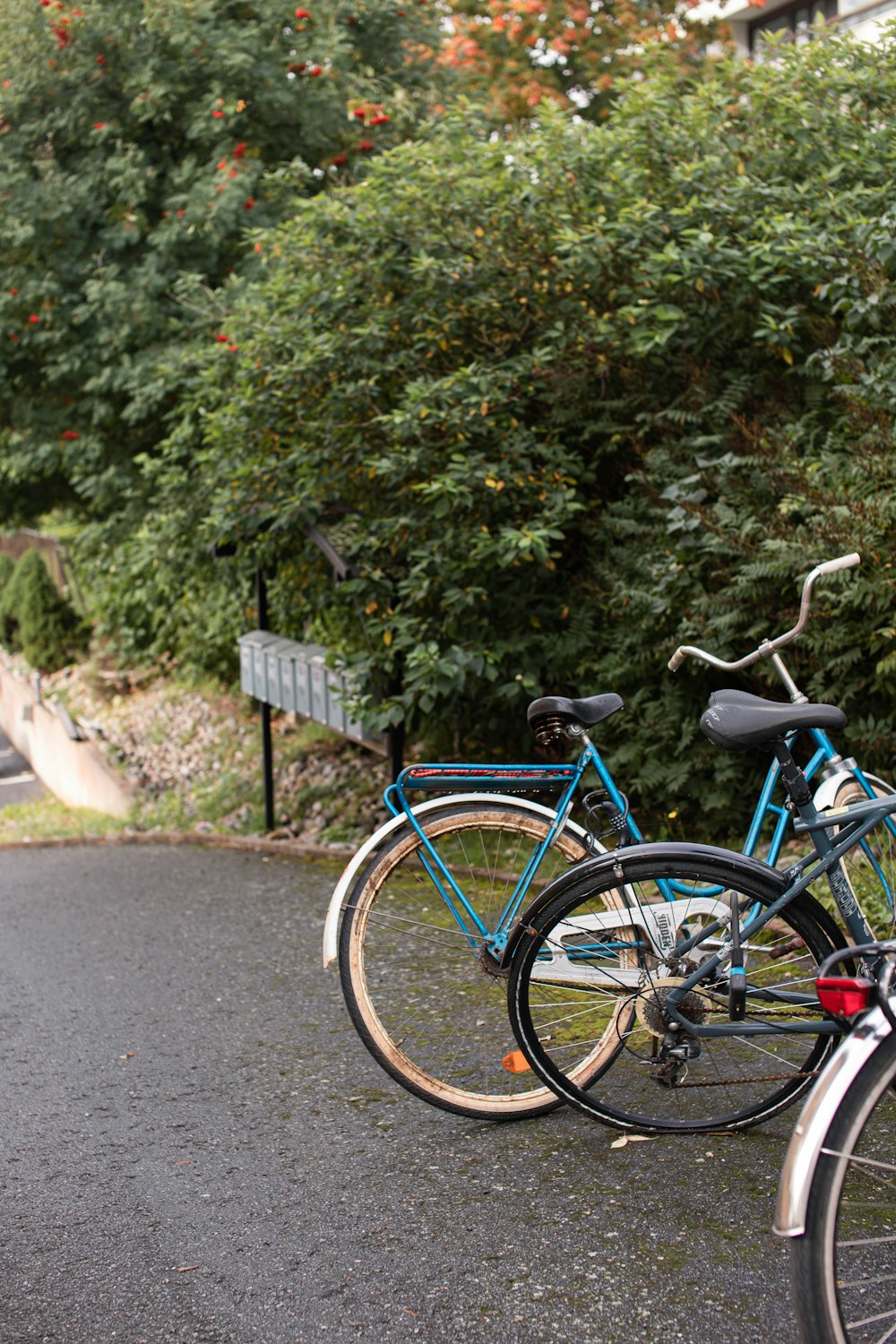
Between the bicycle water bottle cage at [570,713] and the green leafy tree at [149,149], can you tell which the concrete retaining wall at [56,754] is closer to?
the green leafy tree at [149,149]

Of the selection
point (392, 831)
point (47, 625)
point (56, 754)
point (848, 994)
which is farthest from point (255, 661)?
point (47, 625)

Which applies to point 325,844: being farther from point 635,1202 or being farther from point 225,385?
point 635,1202

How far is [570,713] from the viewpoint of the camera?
3195 millimetres

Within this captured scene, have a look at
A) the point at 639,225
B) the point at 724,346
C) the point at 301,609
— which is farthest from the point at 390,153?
the point at 301,609

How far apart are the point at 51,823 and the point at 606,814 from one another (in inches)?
338

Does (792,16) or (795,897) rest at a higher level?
(792,16)

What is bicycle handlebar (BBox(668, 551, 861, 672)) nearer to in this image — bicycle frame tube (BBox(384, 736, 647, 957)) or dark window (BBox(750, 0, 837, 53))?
bicycle frame tube (BBox(384, 736, 647, 957))

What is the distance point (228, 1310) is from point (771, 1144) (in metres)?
1.32

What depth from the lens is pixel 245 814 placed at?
874 centimetres

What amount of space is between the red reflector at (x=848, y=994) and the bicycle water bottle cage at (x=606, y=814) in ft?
3.66

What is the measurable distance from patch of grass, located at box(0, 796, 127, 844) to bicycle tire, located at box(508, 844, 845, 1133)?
550 centimetres

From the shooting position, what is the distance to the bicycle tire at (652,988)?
288 cm

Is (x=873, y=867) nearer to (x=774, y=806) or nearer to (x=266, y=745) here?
(x=774, y=806)

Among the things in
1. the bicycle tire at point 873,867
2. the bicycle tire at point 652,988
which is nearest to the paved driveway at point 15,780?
the bicycle tire at point 873,867
